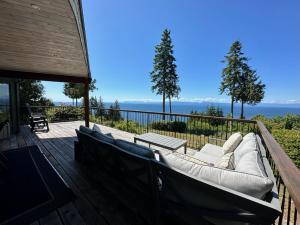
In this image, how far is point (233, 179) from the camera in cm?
117

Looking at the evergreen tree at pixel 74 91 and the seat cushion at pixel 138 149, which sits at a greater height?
the evergreen tree at pixel 74 91

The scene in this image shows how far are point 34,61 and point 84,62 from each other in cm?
130

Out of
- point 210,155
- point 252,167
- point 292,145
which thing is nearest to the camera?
point 252,167

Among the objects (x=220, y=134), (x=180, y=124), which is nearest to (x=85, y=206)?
(x=220, y=134)

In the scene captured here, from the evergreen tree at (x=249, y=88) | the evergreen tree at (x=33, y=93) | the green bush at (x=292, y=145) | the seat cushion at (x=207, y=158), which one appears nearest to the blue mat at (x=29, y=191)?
the seat cushion at (x=207, y=158)

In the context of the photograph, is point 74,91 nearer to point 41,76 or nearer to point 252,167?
point 41,76

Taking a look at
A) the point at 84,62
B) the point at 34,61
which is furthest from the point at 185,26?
the point at 34,61

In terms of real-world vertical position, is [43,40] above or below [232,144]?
above

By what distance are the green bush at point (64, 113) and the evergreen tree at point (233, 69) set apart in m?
17.3

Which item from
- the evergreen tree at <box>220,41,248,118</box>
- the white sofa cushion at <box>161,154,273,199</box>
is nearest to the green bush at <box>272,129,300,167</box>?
the white sofa cushion at <box>161,154,273,199</box>

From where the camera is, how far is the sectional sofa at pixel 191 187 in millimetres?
1049

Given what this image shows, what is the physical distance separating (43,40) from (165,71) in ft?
52.0

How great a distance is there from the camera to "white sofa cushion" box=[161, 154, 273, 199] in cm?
108

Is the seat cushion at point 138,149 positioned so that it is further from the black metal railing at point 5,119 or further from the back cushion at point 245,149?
the black metal railing at point 5,119
